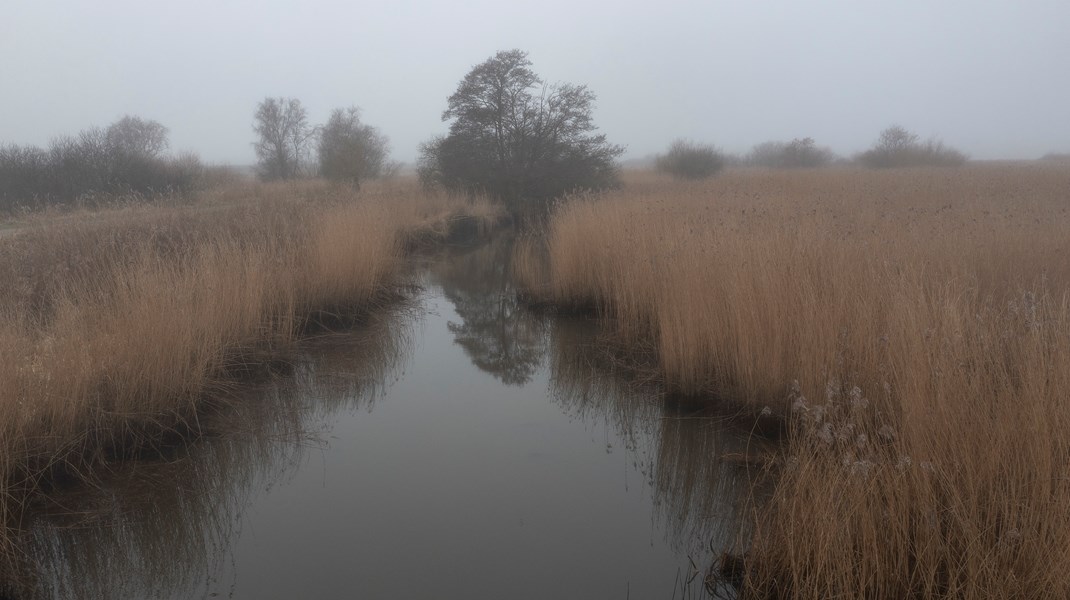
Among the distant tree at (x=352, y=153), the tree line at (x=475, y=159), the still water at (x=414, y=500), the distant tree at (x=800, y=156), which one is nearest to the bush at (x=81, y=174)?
the tree line at (x=475, y=159)

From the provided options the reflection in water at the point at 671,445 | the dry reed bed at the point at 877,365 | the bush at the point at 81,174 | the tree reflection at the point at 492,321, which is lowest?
the reflection in water at the point at 671,445

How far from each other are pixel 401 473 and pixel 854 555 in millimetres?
2483

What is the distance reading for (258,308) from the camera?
5562mm

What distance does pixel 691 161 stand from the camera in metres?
24.9

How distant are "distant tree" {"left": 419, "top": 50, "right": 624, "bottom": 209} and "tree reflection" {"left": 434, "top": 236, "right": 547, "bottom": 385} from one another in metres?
5.22

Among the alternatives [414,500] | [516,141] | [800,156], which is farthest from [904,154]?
[414,500]

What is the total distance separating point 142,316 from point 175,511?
149cm

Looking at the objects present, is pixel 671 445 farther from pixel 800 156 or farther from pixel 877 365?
pixel 800 156

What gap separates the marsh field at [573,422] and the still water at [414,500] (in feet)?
0.06

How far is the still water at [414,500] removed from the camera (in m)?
2.82

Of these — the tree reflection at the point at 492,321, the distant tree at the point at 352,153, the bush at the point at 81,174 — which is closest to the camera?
the tree reflection at the point at 492,321

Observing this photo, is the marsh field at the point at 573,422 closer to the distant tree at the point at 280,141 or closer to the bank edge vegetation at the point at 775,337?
the bank edge vegetation at the point at 775,337

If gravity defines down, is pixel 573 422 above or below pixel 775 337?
below

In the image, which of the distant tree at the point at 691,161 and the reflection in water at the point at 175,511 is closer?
the reflection in water at the point at 175,511
